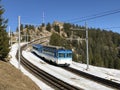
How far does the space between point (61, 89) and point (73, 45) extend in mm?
168376

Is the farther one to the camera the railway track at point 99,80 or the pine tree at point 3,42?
the pine tree at point 3,42

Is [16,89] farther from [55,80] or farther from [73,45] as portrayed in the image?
[73,45]

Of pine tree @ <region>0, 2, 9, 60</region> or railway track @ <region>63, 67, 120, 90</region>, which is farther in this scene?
pine tree @ <region>0, 2, 9, 60</region>

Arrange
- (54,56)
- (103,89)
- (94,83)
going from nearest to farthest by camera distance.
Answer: (103,89)
(94,83)
(54,56)

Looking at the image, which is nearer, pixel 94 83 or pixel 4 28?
pixel 94 83

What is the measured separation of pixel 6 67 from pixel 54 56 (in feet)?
68.8

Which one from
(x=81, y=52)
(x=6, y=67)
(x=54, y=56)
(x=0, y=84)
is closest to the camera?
(x=0, y=84)

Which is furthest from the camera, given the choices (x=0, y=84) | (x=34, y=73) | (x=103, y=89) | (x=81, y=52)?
(x=81, y=52)

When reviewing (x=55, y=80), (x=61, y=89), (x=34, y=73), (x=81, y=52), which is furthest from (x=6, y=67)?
(x=81, y=52)

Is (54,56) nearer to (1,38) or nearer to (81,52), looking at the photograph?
(1,38)

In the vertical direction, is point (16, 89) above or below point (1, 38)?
below

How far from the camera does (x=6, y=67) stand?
24.0m

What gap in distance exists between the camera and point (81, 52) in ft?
609

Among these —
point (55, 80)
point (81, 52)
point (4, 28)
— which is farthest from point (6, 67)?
point (81, 52)
